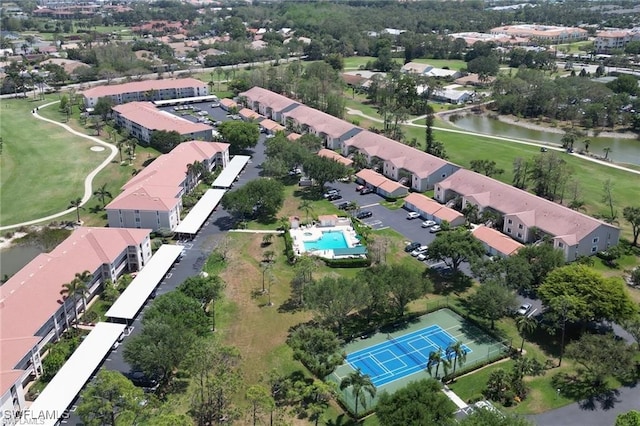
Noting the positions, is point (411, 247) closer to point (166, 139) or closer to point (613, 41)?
point (166, 139)

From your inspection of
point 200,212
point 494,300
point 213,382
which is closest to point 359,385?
point 213,382

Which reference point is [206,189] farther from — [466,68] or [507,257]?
[466,68]

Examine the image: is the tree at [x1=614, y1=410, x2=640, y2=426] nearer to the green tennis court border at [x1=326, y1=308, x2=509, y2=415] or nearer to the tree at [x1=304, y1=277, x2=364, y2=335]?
the green tennis court border at [x1=326, y1=308, x2=509, y2=415]

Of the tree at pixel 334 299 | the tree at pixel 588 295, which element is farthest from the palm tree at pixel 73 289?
the tree at pixel 588 295

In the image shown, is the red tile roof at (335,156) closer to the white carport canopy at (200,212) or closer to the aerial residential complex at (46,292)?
the white carport canopy at (200,212)

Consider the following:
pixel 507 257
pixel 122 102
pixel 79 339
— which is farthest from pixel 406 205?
pixel 122 102

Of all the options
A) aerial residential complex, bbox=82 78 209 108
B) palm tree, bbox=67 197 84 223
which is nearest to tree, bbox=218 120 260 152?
palm tree, bbox=67 197 84 223
